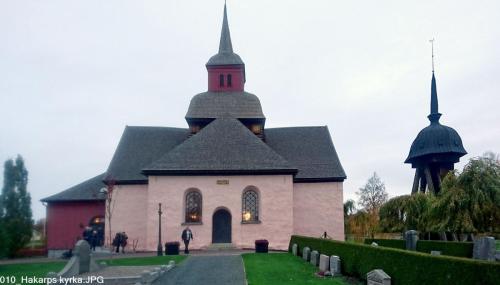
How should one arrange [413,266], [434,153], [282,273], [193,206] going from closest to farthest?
[413,266] → [282,273] → [193,206] → [434,153]

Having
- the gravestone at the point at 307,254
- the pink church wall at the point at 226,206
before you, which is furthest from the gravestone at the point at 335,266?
the pink church wall at the point at 226,206

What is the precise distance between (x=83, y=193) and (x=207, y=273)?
22922 millimetres

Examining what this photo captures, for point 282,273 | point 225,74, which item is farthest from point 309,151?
point 282,273

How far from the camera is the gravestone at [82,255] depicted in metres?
18.0

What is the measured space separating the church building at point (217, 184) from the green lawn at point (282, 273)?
32.8ft

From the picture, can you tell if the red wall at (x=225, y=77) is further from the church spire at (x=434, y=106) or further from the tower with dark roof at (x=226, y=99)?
the church spire at (x=434, y=106)

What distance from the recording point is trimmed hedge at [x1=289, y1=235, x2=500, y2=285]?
9.66m

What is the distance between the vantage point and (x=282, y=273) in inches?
674

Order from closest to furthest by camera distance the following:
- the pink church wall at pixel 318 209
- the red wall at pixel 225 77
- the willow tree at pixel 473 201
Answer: the willow tree at pixel 473 201 → the pink church wall at pixel 318 209 → the red wall at pixel 225 77

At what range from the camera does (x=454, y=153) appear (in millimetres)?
41125

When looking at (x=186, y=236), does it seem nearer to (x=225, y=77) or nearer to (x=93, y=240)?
(x=93, y=240)

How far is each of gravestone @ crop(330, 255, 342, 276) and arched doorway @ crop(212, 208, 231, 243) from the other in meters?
15.3

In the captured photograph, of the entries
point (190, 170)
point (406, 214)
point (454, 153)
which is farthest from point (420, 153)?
point (190, 170)

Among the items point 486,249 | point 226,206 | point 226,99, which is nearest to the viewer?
point 486,249
